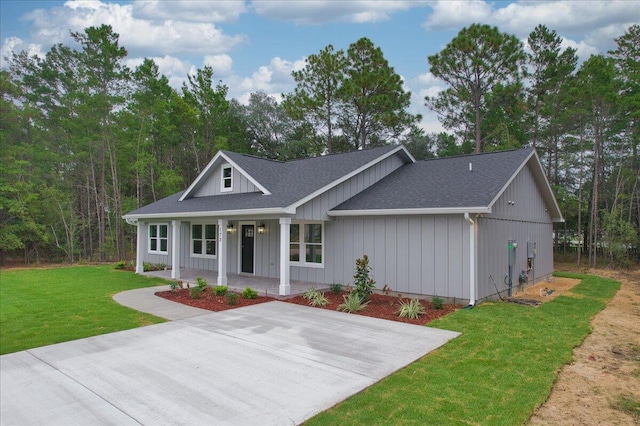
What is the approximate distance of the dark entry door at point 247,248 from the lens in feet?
45.5

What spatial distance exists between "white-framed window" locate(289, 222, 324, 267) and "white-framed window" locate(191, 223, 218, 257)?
14.4ft

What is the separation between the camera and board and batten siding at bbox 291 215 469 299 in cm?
919

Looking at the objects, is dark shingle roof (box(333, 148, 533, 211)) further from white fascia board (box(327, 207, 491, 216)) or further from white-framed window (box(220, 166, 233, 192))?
white-framed window (box(220, 166, 233, 192))

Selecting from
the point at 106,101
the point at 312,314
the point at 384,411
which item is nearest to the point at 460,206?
the point at 312,314

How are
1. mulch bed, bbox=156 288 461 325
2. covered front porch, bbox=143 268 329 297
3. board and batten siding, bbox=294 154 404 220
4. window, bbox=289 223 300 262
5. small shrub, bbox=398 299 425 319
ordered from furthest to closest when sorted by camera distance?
window, bbox=289 223 300 262 → covered front porch, bbox=143 268 329 297 → board and batten siding, bbox=294 154 404 220 → mulch bed, bbox=156 288 461 325 → small shrub, bbox=398 299 425 319

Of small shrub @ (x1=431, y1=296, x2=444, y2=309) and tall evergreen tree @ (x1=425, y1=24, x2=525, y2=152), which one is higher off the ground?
tall evergreen tree @ (x1=425, y1=24, x2=525, y2=152)

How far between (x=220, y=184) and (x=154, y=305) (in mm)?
6197

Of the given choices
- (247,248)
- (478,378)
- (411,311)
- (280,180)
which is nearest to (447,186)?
(411,311)

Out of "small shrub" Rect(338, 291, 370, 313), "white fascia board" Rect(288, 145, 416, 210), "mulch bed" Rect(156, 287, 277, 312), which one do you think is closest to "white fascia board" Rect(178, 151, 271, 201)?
"white fascia board" Rect(288, 145, 416, 210)

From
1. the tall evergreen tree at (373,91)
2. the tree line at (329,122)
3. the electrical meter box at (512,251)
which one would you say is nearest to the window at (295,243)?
the electrical meter box at (512,251)

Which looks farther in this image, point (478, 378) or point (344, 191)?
point (344, 191)

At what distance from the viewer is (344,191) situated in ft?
38.8

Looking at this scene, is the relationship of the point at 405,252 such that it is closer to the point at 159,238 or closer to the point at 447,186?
the point at 447,186

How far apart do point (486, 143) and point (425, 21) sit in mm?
10000
